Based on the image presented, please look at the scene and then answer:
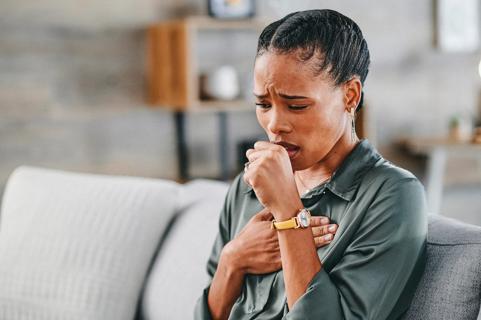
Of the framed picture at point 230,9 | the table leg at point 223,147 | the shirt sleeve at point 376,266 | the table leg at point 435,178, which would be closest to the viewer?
the shirt sleeve at point 376,266

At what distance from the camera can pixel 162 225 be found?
198cm

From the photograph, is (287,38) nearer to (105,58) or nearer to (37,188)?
(37,188)

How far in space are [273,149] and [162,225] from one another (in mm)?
794

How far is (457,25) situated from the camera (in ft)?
15.1

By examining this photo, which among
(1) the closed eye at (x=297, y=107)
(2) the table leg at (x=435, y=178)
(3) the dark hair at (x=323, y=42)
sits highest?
(3) the dark hair at (x=323, y=42)

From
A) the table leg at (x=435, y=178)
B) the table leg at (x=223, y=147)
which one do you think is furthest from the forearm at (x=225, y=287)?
the table leg at (x=435, y=178)

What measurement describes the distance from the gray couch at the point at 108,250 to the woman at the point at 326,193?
52cm

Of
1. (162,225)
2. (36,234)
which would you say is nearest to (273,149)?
(162,225)

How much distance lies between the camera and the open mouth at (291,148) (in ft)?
4.17

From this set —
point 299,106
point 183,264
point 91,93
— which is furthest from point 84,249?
point 91,93

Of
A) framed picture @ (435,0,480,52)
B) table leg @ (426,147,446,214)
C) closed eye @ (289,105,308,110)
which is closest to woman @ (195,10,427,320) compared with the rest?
closed eye @ (289,105,308,110)

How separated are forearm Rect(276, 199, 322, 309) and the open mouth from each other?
0.28ft

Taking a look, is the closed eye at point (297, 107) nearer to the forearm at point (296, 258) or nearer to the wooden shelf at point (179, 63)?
the forearm at point (296, 258)

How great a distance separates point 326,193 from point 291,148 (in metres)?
0.11
